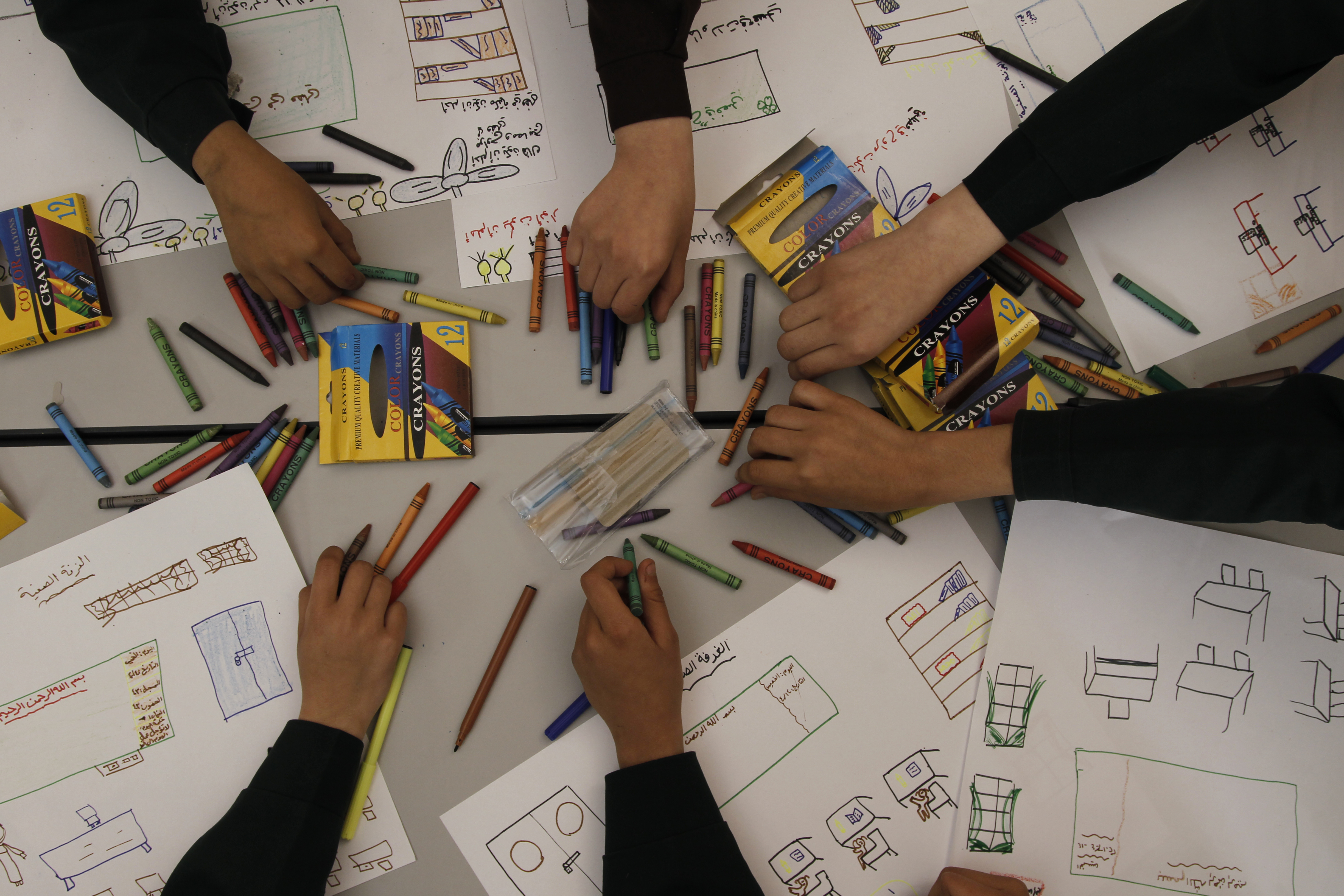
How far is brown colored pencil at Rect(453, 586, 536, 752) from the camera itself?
2.52 ft

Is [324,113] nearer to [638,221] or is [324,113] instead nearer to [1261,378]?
[638,221]

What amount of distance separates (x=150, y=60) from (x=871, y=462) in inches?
38.0

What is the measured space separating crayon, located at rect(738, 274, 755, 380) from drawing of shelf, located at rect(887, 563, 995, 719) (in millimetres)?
336

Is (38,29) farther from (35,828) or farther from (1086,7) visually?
(1086,7)

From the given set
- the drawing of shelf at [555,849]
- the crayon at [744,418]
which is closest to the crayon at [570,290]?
the crayon at [744,418]

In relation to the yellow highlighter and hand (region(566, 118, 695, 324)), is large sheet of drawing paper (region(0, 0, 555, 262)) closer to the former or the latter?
hand (region(566, 118, 695, 324))

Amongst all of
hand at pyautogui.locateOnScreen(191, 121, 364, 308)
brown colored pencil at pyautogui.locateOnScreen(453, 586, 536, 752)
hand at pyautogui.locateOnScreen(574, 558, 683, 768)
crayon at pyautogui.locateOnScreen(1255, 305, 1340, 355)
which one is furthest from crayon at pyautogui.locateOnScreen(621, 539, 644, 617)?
crayon at pyautogui.locateOnScreen(1255, 305, 1340, 355)

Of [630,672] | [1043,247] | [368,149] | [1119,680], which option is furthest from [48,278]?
[1119,680]

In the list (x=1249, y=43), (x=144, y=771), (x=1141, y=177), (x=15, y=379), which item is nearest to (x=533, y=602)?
(x=144, y=771)

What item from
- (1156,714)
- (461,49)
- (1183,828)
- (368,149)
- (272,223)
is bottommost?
(1183,828)

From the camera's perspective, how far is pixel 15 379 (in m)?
0.86

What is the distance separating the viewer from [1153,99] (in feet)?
2.58

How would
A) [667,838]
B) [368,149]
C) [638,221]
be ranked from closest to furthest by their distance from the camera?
[667,838], [638,221], [368,149]

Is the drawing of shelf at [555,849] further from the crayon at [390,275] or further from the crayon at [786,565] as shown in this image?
the crayon at [390,275]
